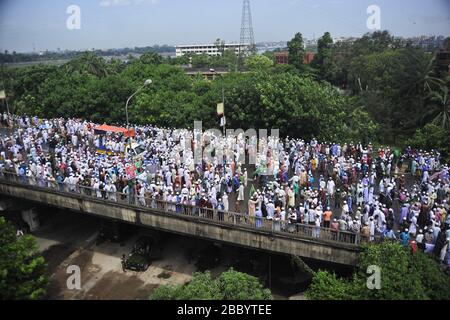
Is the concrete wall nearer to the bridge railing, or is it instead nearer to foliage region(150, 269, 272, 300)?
the bridge railing

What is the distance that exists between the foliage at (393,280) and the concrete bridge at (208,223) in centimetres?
163

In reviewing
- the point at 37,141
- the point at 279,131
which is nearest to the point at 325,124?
the point at 279,131

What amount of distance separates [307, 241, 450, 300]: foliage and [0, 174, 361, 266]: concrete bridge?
1.63m

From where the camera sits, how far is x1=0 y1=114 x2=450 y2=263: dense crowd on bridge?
1652 centimetres

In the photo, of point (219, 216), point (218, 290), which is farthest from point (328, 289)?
point (219, 216)

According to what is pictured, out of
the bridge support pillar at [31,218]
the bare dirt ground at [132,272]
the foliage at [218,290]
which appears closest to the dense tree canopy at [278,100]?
the bare dirt ground at [132,272]

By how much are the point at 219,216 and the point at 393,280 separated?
8.16 metres

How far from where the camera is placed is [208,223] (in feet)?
61.5

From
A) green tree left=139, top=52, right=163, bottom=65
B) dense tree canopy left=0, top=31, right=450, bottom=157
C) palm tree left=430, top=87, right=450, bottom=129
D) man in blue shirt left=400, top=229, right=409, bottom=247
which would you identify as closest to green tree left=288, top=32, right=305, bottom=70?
dense tree canopy left=0, top=31, right=450, bottom=157

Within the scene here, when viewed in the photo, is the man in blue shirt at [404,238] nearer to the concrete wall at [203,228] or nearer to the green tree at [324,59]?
the concrete wall at [203,228]

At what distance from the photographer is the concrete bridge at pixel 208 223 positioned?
16.6m

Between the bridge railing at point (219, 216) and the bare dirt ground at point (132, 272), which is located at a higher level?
the bridge railing at point (219, 216)

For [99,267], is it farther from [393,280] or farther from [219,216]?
[393,280]

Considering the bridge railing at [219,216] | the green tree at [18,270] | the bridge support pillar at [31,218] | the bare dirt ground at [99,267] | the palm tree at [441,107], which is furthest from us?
the palm tree at [441,107]
